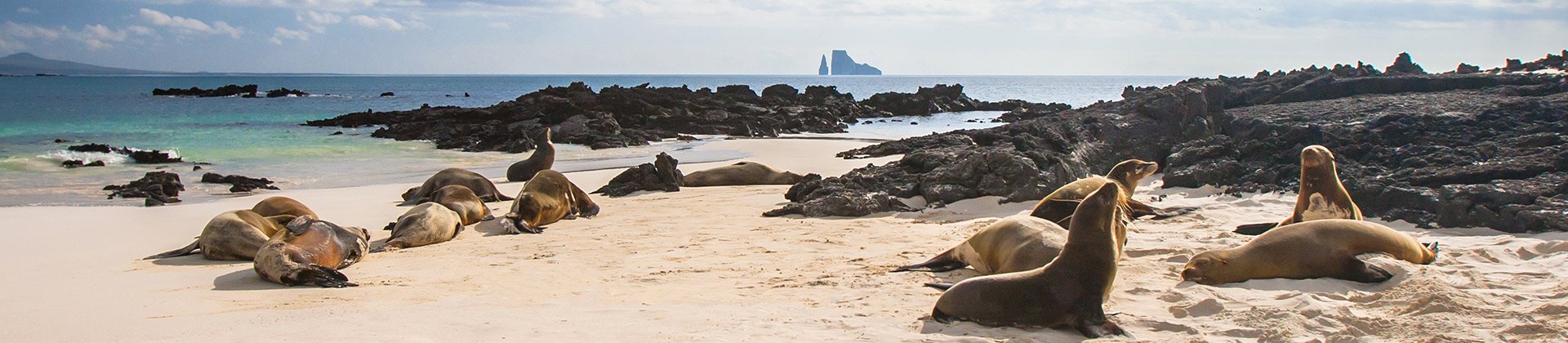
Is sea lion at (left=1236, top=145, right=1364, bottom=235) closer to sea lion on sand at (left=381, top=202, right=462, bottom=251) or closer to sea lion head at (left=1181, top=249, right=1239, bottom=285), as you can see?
sea lion head at (left=1181, top=249, right=1239, bottom=285)

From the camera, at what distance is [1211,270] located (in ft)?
21.0

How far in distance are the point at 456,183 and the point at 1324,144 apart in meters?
9.51

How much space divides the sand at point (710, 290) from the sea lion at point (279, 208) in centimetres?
72

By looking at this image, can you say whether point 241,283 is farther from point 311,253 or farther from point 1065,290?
point 1065,290

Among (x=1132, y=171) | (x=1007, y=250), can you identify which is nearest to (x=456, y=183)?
(x=1132, y=171)

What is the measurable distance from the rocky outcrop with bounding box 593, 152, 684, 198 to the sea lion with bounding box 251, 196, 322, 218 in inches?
178

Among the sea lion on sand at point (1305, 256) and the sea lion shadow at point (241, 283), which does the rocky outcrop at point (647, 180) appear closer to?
the sea lion shadow at point (241, 283)

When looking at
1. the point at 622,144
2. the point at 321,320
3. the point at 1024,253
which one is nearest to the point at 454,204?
the point at 321,320

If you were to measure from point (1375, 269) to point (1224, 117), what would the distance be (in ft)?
28.2

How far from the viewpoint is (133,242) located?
8.85 m

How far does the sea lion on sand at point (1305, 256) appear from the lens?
6.35 metres

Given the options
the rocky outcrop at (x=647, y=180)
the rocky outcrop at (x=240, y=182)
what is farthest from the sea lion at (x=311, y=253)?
the rocky outcrop at (x=240, y=182)

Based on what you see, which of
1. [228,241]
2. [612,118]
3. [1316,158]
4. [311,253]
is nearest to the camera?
[311,253]

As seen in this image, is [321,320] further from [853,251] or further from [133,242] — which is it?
[133,242]
